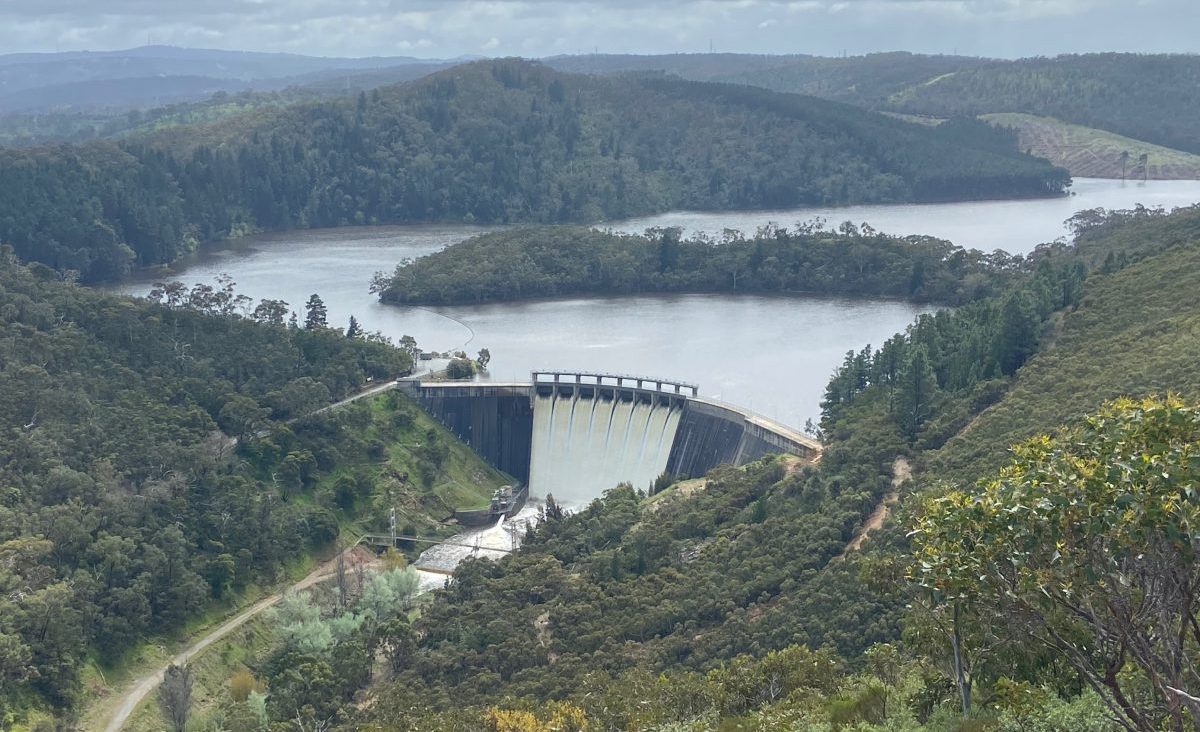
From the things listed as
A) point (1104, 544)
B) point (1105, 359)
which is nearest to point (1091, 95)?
point (1105, 359)

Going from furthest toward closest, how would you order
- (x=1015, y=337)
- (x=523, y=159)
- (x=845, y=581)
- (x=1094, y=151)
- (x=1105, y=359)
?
(x=1094, y=151) < (x=523, y=159) < (x=1015, y=337) < (x=1105, y=359) < (x=845, y=581)

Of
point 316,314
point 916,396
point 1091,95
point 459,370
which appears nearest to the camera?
point 916,396

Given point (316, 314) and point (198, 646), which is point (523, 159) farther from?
point (198, 646)

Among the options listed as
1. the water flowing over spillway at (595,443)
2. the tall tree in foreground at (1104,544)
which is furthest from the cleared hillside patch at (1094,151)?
the tall tree in foreground at (1104,544)

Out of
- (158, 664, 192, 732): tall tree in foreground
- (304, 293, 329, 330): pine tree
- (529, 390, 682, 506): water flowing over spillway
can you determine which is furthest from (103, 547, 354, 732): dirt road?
(304, 293, 329, 330): pine tree

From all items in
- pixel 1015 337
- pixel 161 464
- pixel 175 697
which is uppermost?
pixel 1015 337

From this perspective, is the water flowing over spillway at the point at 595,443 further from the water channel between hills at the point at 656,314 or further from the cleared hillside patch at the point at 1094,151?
the cleared hillside patch at the point at 1094,151
